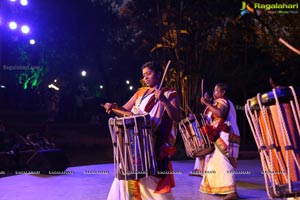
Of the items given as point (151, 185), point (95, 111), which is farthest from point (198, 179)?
point (95, 111)

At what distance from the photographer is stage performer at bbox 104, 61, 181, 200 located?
13.8ft

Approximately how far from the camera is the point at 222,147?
696 centimetres

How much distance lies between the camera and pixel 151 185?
422 centimetres

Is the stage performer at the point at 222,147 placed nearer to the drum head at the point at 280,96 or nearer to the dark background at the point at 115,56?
the drum head at the point at 280,96

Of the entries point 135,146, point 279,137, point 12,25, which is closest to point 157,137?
point 135,146

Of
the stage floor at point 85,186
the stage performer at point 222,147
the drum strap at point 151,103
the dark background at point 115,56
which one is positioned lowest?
the stage floor at point 85,186

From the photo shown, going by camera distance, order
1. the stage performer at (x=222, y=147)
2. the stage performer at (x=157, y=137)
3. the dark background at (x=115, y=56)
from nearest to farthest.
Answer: the stage performer at (x=157, y=137) < the stage performer at (x=222, y=147) < the dark background at (x=115, y=56)

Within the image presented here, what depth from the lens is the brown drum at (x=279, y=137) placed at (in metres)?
3.22

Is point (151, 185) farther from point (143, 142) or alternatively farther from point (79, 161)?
point (79, 161)

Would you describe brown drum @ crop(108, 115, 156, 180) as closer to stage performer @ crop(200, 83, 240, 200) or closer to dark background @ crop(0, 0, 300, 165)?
stage performer @ crop(200, 83, 240, 200)

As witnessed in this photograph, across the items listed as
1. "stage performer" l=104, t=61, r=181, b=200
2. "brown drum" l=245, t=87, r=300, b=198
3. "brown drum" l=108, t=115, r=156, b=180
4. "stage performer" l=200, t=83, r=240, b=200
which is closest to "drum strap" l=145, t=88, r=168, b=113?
"stage performer" l=104, t=61, r=181, b=200

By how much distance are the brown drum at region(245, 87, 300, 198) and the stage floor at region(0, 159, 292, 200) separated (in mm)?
3558

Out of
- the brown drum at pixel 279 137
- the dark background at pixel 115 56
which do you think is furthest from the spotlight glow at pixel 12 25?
the brown drum at pixel 279 137

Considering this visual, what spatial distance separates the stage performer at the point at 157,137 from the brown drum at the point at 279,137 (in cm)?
97
